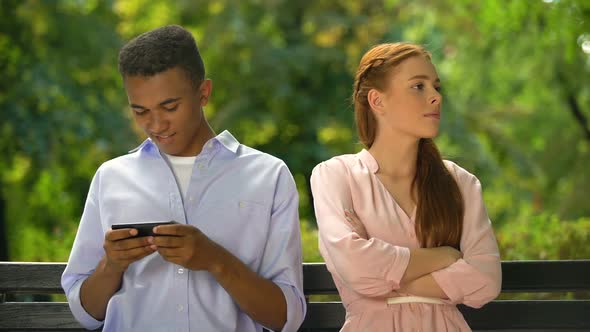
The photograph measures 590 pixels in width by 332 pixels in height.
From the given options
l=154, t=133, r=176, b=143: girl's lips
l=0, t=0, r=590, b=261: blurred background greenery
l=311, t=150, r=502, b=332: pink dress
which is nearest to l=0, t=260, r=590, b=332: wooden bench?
l=311, t=150, r=502, b=332: pink dress

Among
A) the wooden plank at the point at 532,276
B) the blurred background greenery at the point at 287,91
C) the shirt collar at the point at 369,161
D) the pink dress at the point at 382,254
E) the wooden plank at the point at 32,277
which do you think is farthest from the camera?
the blurred background greenery at the point at 287,91

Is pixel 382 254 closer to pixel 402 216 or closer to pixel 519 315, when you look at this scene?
pixel 402 216

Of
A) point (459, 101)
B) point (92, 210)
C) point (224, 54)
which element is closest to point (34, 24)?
point (224, 54)

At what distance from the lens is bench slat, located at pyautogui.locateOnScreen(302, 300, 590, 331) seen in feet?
12.9

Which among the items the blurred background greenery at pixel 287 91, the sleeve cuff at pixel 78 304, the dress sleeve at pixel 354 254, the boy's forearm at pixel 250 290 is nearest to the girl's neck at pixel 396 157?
the dress sleeve at pixel 354 254

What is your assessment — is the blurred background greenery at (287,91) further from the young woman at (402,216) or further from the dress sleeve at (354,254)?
the dress sleeve at (354,254)

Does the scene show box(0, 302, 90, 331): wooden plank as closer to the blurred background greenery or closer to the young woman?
the young woman

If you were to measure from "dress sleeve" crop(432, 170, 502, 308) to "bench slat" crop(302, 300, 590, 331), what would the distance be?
574 mm

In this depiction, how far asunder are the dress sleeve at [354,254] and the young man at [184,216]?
117 millimetres

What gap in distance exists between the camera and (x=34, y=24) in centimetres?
1492

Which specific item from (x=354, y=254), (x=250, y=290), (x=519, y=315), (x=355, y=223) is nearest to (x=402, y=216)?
(x=355, y=223)

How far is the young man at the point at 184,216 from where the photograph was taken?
324cm

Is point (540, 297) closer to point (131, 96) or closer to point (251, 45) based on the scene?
point (131, 96)

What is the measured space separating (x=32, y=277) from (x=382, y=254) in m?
1.57
